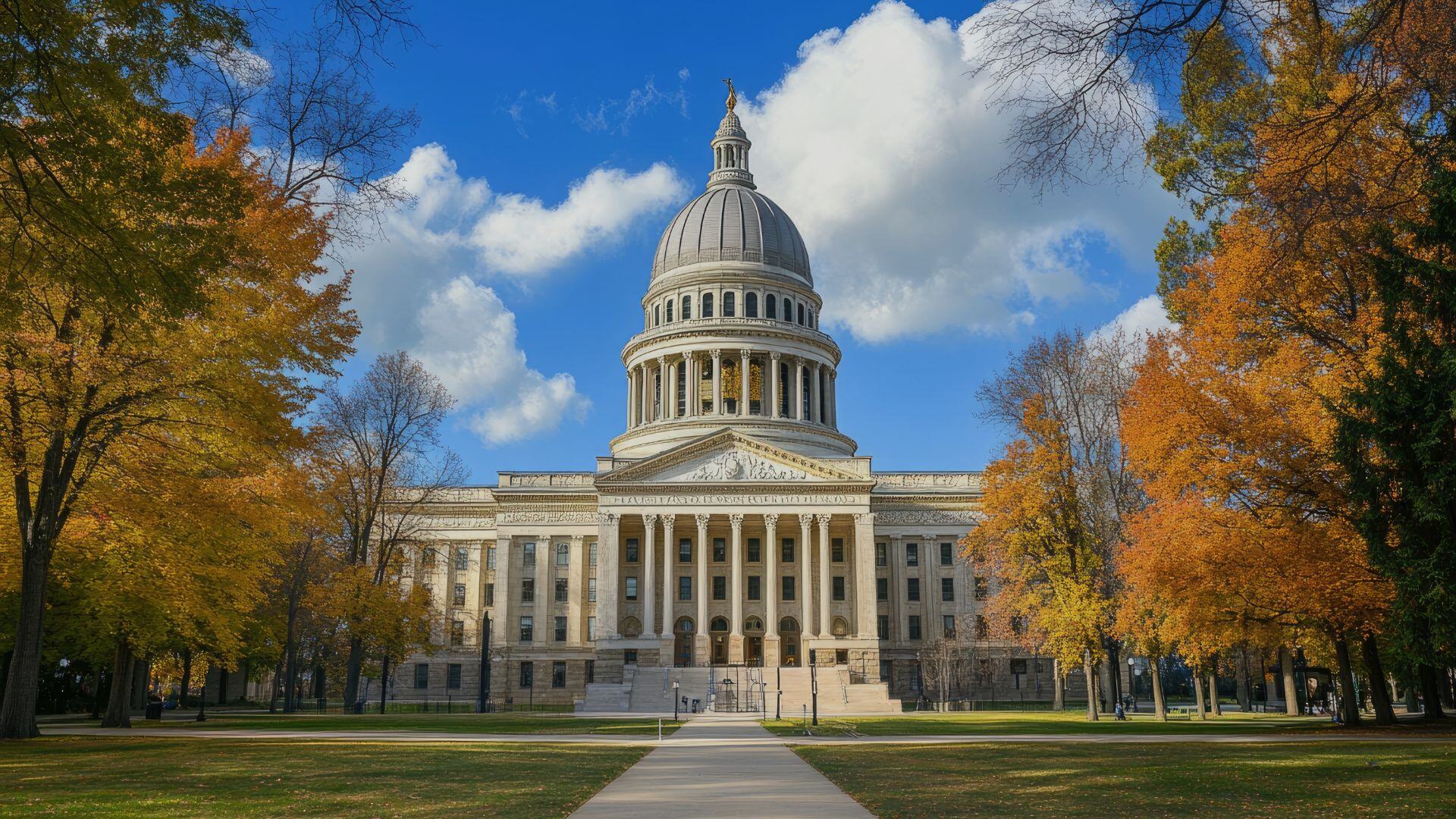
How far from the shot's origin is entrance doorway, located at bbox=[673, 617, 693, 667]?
76.2 meters

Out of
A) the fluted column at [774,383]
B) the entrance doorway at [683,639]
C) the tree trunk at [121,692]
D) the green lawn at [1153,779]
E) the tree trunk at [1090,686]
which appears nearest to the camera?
the green lawn at [1153,779]

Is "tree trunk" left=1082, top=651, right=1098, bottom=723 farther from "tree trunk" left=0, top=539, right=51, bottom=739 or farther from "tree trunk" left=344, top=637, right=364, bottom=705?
"tree trunk" left=0, top=539, right=51, bottom=739

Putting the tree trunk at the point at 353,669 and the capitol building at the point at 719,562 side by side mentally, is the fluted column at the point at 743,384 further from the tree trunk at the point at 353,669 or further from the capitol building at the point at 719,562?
the tree trunk at the point at 353,669

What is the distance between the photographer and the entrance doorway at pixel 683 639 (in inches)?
3002

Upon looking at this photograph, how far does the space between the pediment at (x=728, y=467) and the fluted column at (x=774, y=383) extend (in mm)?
13518

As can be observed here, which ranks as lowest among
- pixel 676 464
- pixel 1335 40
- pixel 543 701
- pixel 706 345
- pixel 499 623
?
pixel 543 701

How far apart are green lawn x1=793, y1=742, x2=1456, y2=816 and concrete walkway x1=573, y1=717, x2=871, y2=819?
0.56m

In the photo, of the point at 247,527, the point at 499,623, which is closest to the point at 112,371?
the point at 247,527

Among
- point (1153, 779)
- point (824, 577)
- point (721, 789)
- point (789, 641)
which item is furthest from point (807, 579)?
point (721, 789)

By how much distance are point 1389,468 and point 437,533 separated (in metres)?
70.8

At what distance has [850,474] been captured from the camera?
7550 cm

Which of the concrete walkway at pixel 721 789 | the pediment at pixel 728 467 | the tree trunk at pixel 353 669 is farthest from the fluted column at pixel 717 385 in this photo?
the concrete walkway at pixel 721 789

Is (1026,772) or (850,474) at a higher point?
(850,474)

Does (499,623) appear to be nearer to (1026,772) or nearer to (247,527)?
(247,527)
